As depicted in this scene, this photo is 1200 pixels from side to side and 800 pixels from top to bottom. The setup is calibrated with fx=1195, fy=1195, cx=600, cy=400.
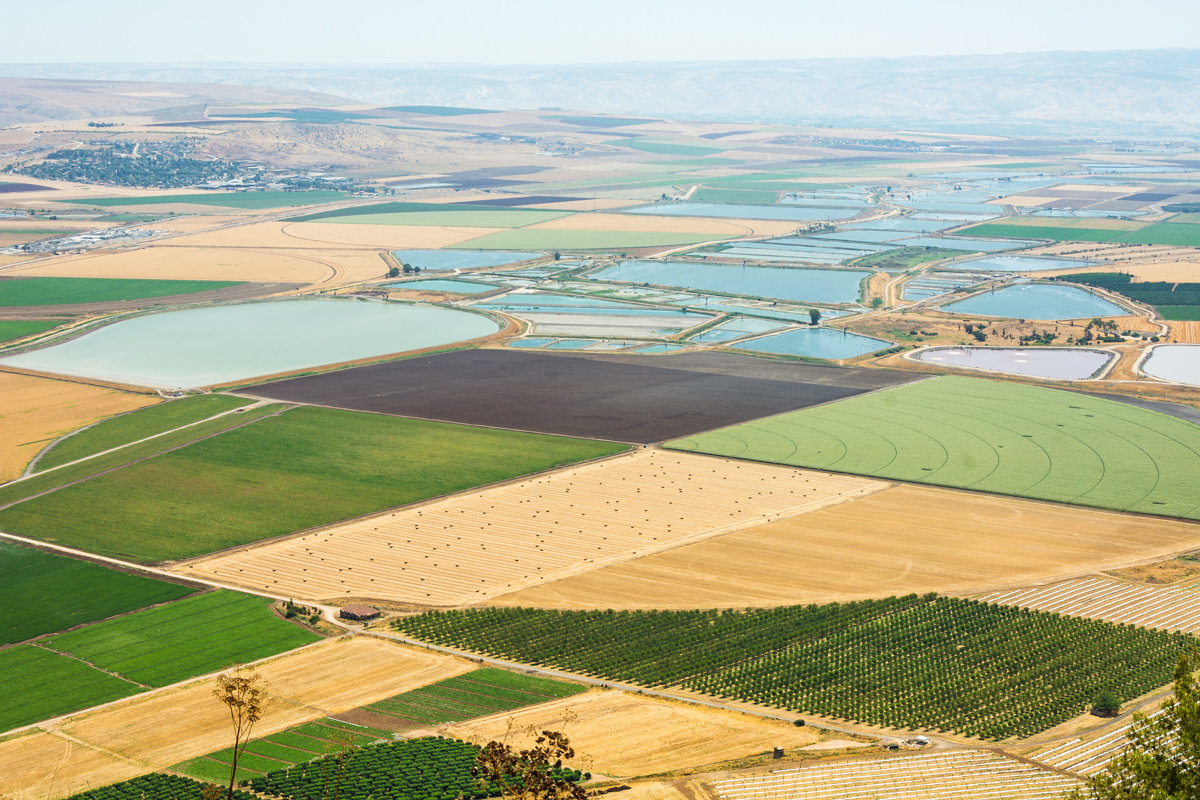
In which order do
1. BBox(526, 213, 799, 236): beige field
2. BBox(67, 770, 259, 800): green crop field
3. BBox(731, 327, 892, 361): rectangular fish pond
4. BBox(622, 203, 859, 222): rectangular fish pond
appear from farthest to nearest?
BBox(622, 203, 859, 222): rectangular fish pond → BBox(526, 213, 799, 236): beige field → BBox(731, 327, 892, 361): rectangular fish pond → BBox(67, 770, 259, 800): green crop field

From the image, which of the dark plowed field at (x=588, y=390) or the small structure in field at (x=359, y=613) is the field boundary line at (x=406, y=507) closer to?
the small structure in field at (x=359, y=613)

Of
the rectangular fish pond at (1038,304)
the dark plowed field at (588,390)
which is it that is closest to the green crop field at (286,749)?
the dark plowed field at (588,390)

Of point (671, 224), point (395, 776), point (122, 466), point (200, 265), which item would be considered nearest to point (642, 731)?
point (395, 776)

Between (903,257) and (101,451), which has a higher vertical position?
(903,257)

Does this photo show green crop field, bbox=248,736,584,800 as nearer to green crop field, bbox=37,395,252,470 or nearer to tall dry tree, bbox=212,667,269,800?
tall dry tree, bbox=212,667,269,800

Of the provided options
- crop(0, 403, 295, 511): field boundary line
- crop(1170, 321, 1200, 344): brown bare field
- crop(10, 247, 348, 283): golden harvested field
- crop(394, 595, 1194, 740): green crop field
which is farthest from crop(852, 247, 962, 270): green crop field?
crop(394, 595, 1194, 740): green crop field

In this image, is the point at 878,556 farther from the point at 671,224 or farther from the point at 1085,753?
the point at 671,224

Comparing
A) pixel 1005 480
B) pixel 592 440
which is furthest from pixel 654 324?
pixel 1005 480

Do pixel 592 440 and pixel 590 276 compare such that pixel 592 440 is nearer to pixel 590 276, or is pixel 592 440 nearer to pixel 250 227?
pixel 590 276
